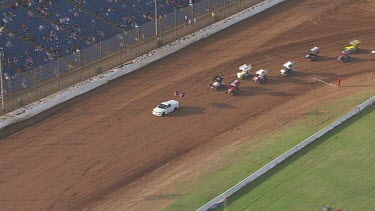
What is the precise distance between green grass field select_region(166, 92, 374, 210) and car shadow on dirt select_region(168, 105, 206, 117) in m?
8.22

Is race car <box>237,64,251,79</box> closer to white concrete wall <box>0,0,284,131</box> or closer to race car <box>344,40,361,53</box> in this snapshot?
white concrete wall <box>0,0,284,131</box>

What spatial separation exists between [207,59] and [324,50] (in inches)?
543

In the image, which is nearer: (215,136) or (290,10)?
(215,136)

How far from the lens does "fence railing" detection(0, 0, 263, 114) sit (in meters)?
72.3

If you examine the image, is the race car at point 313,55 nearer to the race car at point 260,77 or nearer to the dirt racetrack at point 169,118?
the dirt racetrack at point 169,118

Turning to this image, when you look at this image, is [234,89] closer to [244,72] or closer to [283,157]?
[244,72]

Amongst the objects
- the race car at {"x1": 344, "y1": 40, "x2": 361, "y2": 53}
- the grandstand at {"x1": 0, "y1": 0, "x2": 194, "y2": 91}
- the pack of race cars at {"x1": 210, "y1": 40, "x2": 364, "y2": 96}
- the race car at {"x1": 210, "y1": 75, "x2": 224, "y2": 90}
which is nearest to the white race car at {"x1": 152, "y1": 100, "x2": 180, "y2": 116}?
the race car at {"x1": 210, "y1": 75, "x2": 224, "y2": 90}

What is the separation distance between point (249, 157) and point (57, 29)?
3252 cm

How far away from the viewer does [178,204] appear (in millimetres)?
54875

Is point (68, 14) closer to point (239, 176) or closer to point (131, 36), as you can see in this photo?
point (131, 36)

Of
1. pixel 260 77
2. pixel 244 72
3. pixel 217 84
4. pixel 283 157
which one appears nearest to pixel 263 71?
pixel 260 77

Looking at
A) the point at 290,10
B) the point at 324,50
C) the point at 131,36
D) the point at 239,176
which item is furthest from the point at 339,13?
the point at 239,176

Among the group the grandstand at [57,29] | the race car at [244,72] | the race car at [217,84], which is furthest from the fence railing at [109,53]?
the race car at [244,72]

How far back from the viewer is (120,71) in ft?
261
